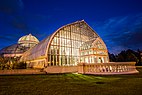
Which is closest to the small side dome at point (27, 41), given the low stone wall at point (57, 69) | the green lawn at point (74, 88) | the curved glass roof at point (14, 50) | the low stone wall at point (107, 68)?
the curved glass roof at point (14, 50)

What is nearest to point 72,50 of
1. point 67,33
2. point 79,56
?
point 79,56

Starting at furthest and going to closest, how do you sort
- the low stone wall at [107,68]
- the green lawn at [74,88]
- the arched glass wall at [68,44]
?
the arched glass wall at [68,44]
the low stone wall at [107,68]
the green lawn at [74,88]

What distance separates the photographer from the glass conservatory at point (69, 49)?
30.8 metres

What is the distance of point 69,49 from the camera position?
116 feet

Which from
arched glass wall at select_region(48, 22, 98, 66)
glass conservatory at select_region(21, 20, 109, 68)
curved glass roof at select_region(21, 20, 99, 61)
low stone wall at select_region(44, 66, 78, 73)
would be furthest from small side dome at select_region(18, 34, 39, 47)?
low stone wall at select_region(44, 66, 78, 73)

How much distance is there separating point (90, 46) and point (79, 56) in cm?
494

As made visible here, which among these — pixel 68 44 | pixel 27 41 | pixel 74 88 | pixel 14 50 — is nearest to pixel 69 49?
pixel 68 44

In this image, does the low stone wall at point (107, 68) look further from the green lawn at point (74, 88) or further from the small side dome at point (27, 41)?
the small side dome at point (27, 41)

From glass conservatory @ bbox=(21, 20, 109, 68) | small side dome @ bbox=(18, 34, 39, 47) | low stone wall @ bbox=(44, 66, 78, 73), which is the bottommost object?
low stone wall @ bbox=(44, 66, 78, 73)

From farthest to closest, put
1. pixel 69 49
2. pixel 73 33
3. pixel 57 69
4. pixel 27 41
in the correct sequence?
1. pixel 27 41
2. pixel 73 33
3. pixel 69 49
4. pixel 57 69

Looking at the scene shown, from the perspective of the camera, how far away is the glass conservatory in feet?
101

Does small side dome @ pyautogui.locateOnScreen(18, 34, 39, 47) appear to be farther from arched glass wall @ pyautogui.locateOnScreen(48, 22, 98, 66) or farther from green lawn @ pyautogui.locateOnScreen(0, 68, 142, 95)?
green lawn @ pyautogui.locateOnScreen(0, 68, 142, 95)

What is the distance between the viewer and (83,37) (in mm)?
40469

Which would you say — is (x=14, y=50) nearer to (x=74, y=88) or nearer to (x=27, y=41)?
(x=27, y=41)
